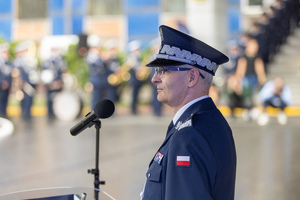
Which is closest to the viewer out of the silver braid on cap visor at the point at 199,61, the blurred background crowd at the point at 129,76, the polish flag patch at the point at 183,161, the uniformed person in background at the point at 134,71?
the polish flag patch at the point at 183,161

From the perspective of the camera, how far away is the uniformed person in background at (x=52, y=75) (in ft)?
48.8

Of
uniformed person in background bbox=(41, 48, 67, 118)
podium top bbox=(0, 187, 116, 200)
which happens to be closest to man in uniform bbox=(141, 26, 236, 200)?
podium top bbox=(0, 187, 116, 200)

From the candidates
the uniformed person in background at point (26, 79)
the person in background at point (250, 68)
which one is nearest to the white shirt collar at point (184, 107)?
the person in background at point (250, 68)

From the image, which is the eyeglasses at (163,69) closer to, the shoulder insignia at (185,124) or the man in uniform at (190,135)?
the man in uniform at (190,135)

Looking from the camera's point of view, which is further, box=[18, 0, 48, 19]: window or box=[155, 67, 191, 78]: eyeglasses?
box=[18, 0, 48, 19]: window

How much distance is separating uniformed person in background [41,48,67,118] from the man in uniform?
512 inches

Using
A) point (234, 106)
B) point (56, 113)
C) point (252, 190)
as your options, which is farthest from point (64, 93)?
point (252, 190)

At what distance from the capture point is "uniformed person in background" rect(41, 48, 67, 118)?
1488 centimetres

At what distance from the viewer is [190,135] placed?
1817mm

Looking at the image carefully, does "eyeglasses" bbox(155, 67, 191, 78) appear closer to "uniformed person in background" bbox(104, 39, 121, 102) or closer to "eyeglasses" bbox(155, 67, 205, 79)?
"eyeglasses" bbox(155, 67, 205, 79)

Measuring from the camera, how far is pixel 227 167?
1.92 metres

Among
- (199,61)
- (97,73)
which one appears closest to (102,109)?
(199,61)

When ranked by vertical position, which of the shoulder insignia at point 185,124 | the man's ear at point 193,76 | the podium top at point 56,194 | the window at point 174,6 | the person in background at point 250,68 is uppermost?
the window at point 174,6

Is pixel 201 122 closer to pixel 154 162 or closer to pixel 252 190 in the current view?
pixel 154 162
